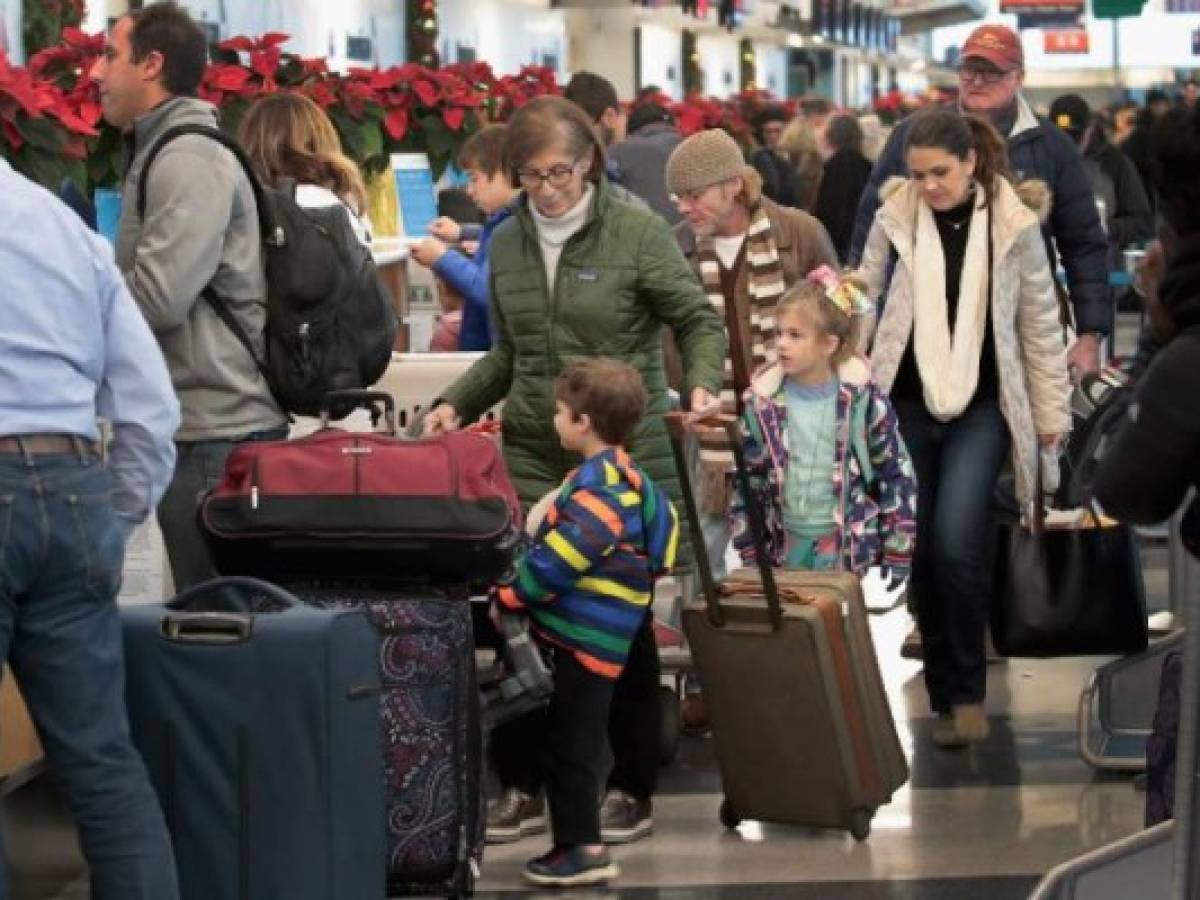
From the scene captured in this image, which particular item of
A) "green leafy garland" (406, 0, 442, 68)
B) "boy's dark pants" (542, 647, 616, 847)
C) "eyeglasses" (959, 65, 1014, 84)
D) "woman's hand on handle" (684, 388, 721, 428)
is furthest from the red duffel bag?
"green leafy garland" (406, 0, 442, 68)

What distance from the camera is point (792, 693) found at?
607 centimetres

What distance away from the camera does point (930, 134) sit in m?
6.97

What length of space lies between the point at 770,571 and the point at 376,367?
904 mm

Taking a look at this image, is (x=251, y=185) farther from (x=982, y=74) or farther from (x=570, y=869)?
(x=982, y=74)

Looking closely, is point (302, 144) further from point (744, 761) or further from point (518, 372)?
point (744, 761)

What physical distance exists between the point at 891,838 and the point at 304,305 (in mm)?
1729

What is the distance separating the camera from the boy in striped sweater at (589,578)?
568cm

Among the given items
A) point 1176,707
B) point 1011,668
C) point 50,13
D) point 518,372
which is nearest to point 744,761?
point 518,372

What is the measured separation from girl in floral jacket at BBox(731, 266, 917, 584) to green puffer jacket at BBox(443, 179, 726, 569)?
0.23 metres

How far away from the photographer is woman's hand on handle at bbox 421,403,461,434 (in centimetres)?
629

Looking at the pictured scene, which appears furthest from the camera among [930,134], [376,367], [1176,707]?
[930,134]

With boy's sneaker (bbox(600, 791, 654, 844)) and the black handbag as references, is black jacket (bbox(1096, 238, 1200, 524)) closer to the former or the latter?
boy's sneaker (bbox(600, 791, 654, 844))

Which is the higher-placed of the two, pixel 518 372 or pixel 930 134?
pixel 930 134

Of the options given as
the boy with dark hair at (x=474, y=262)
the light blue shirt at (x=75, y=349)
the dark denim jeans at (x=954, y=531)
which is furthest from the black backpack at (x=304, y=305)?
the dark denim jeans at (x=954, y=531)
